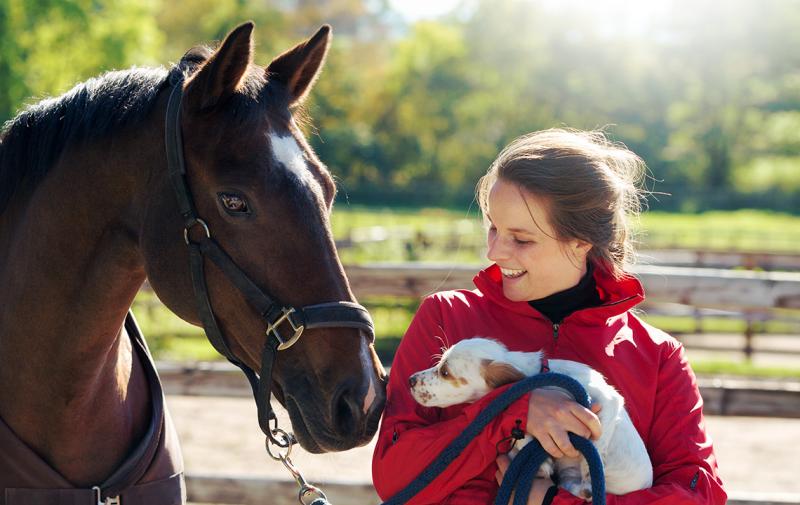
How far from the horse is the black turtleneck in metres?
0.45

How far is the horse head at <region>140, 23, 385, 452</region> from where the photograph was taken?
183 cm

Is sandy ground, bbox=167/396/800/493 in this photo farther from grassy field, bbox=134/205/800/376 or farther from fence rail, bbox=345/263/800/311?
fence rail, bbox=345/263/800/311

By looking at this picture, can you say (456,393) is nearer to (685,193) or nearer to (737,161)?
(685,193)

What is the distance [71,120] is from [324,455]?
13.3ft

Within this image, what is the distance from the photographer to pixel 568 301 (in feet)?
6.63

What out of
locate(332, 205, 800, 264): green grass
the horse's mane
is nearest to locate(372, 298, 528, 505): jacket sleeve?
locate(332, 205, 800, 264): green grass

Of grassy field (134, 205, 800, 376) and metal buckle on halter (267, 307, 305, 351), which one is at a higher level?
metal buckle on halter (267, 307, 305, 351)

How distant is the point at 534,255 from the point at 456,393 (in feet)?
1.20

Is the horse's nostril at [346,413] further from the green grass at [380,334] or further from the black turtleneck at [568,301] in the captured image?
the green grass at [380,334]

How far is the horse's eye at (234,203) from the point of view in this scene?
1.87 metres

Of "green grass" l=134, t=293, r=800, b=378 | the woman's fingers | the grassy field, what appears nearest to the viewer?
the woman's fingers

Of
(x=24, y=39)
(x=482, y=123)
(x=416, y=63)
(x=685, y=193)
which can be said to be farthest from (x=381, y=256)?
(x=416, y=63)

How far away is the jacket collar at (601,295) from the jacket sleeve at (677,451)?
0.17m

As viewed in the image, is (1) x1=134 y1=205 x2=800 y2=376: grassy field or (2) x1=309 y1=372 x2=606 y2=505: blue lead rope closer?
(2) x1=309 y1=372 x2=606 y2=505: blue lead rope
